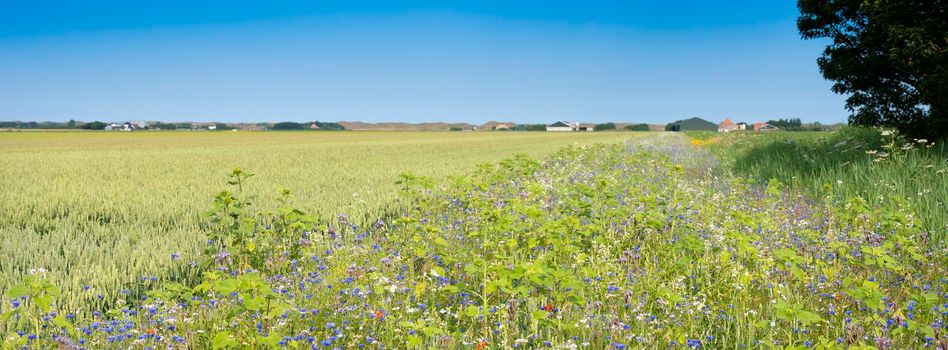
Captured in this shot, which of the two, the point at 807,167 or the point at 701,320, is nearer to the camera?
the point at 701,320

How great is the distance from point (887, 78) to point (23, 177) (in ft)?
66.9

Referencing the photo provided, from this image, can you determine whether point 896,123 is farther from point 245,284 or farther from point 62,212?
point 62,212

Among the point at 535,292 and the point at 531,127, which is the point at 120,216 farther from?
the point at 531,127

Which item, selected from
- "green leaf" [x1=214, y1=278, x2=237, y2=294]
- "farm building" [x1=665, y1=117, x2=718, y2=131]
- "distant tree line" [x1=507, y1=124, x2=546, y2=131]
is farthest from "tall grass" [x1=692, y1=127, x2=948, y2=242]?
"distant tree line" [x1=507, y1=124, x2=546, y2=131]

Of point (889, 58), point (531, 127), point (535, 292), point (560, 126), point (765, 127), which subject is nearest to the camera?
point (535, 292)

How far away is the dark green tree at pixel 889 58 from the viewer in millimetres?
10664

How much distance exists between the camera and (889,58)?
11617 mm

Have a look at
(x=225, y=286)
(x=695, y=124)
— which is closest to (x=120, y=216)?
(x=225, y=286)

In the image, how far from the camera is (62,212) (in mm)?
8141

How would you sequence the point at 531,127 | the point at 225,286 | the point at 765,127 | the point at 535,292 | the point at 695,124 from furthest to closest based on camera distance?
the point at 531,127 → the point at 695,124 → the point at 765,127 → the point at 535,292 → the point at 225,286

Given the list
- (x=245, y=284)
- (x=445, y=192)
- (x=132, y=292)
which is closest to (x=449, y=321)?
(x=245, y=284)

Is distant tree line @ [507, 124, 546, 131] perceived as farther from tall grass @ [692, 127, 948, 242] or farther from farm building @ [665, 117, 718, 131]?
tall grass @ [692, 127, 948, 242]

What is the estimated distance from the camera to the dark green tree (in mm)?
10664

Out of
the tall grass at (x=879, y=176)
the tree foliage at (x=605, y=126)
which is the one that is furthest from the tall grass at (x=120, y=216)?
the tree foliage at (x=605, y=126)
